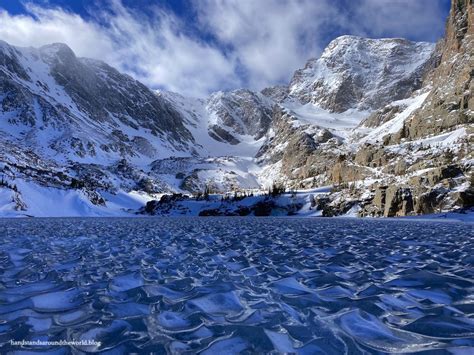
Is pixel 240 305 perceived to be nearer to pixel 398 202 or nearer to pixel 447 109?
pixel 398 202

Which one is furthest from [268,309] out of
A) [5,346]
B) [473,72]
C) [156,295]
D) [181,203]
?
[473,72]

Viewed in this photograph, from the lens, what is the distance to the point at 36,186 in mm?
126688

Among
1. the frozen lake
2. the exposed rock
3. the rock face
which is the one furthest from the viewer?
the rock face

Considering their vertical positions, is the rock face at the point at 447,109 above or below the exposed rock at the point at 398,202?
above

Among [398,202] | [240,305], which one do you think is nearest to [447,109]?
[398,202]

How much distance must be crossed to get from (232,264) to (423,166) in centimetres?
12541

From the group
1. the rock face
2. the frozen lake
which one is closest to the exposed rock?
the rock face

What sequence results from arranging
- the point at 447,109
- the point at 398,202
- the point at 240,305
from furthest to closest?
the point at 447,109 → the point at 398,202 → the point at 240,305

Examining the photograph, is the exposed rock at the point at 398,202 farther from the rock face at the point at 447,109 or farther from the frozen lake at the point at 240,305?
the frozen lake at the point at 240,305

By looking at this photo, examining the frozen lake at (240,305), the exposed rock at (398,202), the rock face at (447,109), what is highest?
the rock face at (447,109)

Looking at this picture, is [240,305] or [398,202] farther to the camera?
[398,202]

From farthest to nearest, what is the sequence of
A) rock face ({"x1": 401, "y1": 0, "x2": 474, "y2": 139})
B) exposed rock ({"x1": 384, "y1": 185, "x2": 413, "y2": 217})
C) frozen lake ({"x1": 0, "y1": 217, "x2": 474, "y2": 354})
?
rock face ({"x1": 401, "y1": 0, "x2": 474, "y2": 139}) < exposed rock ({"x1": 384, "y1": 185, "x2": 413, "y2": 217}) < frozen lake ({"x1": 0, "y1": 217, "x2": 474, "y2": 354})

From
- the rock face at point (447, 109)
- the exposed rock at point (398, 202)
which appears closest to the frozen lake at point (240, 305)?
the exposed rock at point (398, 202)

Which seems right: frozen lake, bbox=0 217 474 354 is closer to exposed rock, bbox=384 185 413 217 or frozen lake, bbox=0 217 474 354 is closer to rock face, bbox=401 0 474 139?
exposed rock, bbox=384 185 413 217
